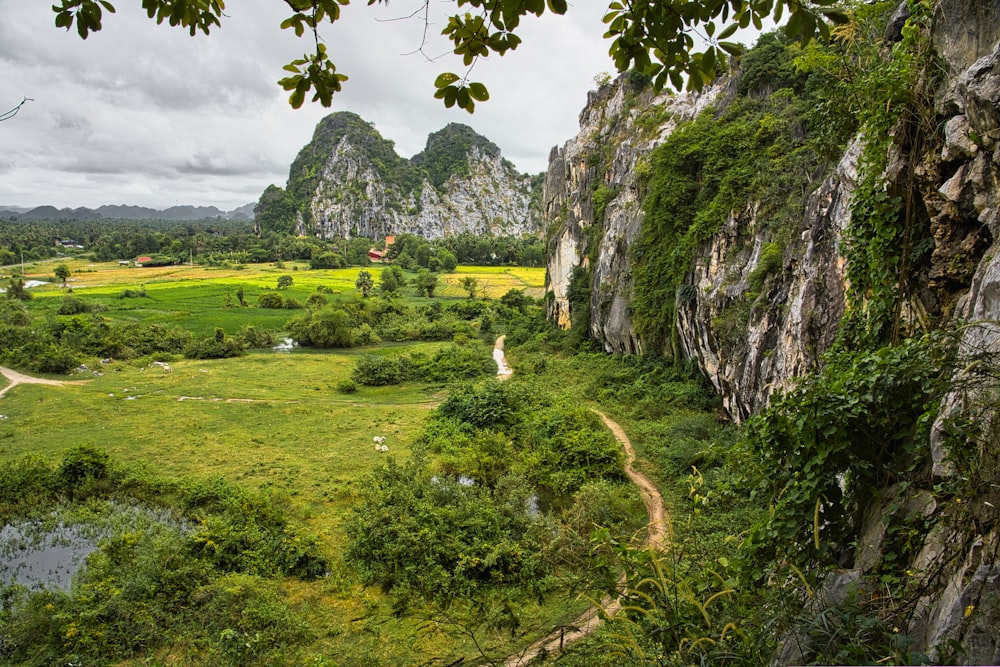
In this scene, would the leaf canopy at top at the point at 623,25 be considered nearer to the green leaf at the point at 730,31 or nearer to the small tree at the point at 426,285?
the green leaf at the point at 730,31

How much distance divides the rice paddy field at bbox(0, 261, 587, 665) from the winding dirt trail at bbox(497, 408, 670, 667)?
0.47 m

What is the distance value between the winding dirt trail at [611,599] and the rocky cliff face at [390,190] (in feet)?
362

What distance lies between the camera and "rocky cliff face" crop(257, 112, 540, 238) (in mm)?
118188

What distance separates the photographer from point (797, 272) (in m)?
10.9

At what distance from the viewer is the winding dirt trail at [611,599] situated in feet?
23.1

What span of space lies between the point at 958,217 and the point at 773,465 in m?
3.05

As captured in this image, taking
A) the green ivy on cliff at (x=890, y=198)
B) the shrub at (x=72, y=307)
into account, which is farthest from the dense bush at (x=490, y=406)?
the shrub at (x=72, y=307)

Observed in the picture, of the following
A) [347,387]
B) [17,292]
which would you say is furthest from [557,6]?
[17,292]

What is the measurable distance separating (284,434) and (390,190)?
366ft

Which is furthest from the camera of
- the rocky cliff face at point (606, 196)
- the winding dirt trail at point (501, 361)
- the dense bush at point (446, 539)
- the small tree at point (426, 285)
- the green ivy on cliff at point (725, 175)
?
the small tree at point (426, 285)

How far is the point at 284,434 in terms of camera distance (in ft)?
63.8

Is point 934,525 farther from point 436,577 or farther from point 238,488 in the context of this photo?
point 238,488

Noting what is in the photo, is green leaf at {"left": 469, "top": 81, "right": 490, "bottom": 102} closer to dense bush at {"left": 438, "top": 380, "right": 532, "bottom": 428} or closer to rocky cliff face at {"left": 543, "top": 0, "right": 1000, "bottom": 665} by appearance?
rocky cliff face at {"left": 543, "top": 0, "right": 1000, "bottom": 665}

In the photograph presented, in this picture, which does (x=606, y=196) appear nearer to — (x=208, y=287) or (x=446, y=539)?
(x=446, y=539)
